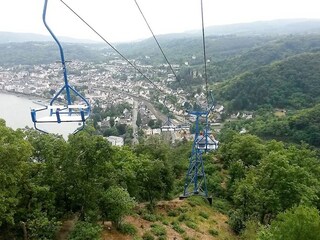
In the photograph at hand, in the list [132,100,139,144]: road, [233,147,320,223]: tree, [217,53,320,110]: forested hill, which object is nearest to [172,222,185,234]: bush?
[233,147,320,223]: tree

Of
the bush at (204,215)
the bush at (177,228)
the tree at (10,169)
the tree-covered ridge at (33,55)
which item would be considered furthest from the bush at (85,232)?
the tree-covered ridge at (33,55)

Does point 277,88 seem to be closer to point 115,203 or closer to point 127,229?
point 127,229

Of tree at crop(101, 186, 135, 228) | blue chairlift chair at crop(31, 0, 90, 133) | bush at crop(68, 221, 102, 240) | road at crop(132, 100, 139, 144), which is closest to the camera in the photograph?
blue chairlift chair at crop(31, 0, 90, 133)

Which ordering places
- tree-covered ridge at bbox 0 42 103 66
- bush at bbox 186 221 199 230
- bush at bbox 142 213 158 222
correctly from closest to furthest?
1. bush at bbox 142 213 158 222
2. bush at bbox 186 221 199 230
3. tree-covered ridge at bbox 0 42 103 66

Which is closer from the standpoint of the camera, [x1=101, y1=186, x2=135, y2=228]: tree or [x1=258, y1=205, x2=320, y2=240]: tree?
[x1=258, y1=205, x2=320, y2=240]: tree

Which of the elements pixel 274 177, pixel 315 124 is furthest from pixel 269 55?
pixel 274 177

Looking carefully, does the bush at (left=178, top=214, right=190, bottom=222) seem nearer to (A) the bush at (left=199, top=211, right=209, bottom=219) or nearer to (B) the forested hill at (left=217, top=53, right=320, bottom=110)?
(A) the bush at (left=199, top=211, right=209, bottom=219)

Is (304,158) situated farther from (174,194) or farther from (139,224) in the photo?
(139,224)
